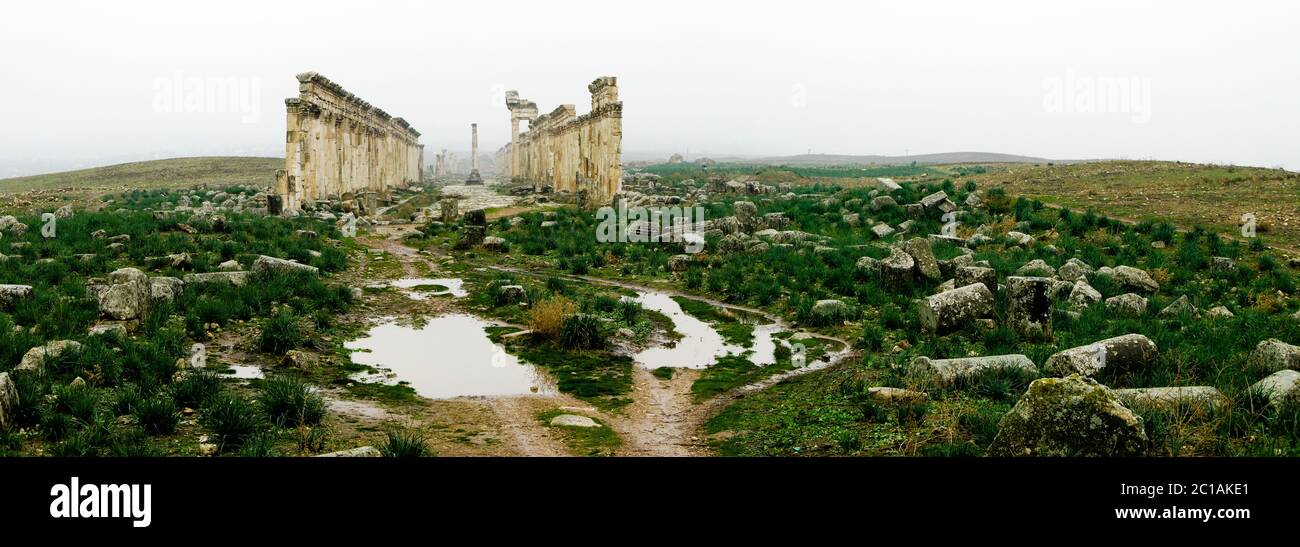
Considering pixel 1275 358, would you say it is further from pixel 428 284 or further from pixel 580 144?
pixel 580 144

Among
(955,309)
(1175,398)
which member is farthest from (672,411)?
(955,309)

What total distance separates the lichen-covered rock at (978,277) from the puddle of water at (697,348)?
312cm

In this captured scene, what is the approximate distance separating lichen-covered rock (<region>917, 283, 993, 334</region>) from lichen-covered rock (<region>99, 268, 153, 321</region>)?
9988 mm

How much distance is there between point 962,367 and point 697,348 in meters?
3.82

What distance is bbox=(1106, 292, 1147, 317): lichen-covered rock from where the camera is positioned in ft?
36.8

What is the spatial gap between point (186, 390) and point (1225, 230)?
20.1 metres

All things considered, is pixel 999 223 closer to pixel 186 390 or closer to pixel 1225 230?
pixel 1225 230

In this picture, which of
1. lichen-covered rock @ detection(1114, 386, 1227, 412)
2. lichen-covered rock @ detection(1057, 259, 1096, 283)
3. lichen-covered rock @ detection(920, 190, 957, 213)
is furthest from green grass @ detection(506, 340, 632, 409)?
lichen-covered rock @ detection(920, 190, 957, 213)

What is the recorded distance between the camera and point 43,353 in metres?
7.88

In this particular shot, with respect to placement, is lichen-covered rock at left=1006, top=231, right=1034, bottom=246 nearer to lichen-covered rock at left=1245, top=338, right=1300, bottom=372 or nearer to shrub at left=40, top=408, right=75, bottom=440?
lichen-covered rock at left=1245, top=338, right=1300, bottom=372

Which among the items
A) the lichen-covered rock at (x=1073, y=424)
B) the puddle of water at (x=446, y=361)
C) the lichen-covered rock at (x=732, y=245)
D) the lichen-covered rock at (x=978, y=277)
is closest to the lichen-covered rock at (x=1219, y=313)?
the lichen-covered rock at (x=978, y=277)

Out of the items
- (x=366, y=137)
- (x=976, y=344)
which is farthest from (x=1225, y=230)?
(x=366, y=137)

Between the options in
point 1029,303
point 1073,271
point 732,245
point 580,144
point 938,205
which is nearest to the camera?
point 1029,303
